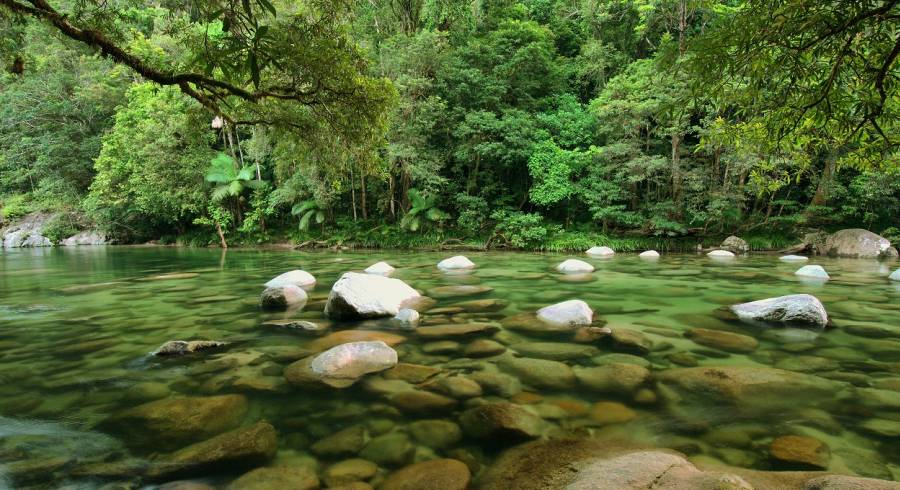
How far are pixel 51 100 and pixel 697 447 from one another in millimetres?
35820

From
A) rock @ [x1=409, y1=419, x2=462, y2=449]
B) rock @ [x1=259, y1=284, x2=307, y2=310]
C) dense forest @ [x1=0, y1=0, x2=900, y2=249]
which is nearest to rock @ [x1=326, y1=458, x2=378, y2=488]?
rock @ [x1=409, y1=419, x2=462, y2=449]

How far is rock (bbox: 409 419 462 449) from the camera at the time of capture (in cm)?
239

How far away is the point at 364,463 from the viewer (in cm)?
221

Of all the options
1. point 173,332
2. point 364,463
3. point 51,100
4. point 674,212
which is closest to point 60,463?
point 364,463

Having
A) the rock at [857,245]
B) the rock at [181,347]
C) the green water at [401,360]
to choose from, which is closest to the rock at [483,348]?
the green water at [401,360]

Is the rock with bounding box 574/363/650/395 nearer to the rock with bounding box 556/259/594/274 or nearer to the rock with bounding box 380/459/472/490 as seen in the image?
the rock with bounding box 380/459/472/490

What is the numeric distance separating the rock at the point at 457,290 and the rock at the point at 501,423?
394cm

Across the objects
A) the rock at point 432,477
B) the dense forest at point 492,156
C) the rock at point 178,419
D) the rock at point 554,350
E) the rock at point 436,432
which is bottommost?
the rock at point 432,477

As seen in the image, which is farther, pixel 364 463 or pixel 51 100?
pixel 51 100

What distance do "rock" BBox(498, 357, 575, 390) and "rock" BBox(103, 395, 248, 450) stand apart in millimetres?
1905

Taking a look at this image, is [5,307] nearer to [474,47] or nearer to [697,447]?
[697,447]

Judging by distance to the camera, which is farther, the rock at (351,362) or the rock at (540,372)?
the rock at (351,362)

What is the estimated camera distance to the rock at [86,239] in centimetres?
2633

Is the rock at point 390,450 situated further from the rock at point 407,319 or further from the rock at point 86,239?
the rock at point 86,239
